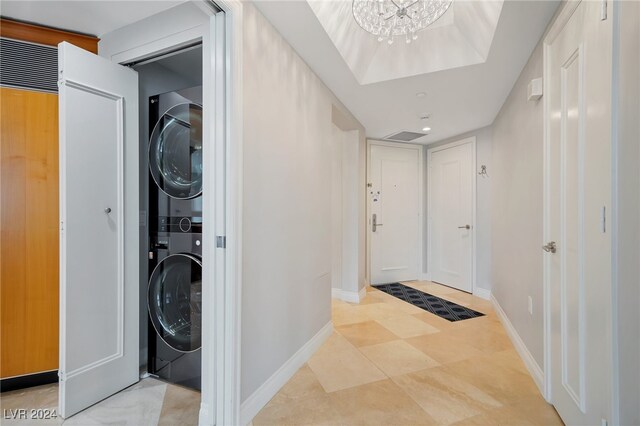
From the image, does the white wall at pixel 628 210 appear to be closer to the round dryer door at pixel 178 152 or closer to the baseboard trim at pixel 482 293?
the round dryer door at pixel 178 152

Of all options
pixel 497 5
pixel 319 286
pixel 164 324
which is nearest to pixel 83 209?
pixel 164 324

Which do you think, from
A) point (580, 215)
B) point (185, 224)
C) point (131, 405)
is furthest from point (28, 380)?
point (580, 215)

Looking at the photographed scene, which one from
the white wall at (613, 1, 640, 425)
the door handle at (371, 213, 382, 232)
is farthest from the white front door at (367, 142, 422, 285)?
the white wall at (613, 1, 640, 425)

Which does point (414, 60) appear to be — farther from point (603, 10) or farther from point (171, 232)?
point (171, 232)

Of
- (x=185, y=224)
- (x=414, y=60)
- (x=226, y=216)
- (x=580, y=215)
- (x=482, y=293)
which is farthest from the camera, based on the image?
(x=482, y=293)

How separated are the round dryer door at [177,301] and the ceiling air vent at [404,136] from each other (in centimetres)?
332

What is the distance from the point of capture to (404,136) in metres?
4.31

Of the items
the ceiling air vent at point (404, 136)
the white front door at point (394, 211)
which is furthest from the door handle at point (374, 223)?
the ceiling air vent at point (404, 136)

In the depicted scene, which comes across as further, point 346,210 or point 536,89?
Answer: point 346,210

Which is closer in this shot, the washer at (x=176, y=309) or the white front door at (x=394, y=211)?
the washer at (x=176, y=309)

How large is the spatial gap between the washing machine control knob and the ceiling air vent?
321cm

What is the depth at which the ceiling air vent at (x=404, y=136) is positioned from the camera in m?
4.20

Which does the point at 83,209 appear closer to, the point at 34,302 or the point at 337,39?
the point at 34,302

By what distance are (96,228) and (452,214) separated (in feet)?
13.7
